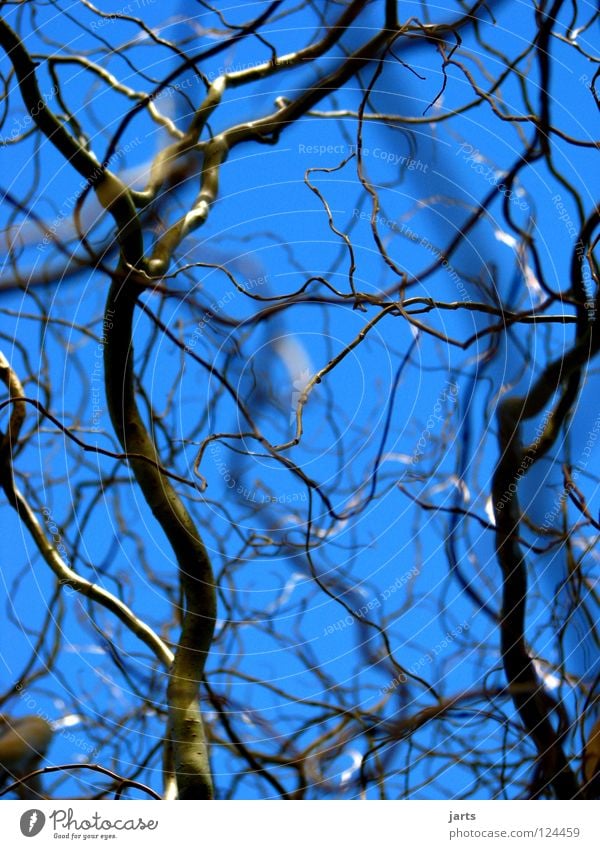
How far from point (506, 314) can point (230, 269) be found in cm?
35

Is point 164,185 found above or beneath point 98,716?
above

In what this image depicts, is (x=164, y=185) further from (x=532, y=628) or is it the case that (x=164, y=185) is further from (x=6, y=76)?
(x=532, y=628)

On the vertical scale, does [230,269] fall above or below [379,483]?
above

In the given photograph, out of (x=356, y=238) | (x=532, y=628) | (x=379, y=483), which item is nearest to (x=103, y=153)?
(x=356, y=238)

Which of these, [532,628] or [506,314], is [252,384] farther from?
[532,628]

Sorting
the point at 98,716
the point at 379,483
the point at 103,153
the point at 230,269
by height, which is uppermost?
the point at 103,153

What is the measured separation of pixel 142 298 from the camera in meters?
1.24

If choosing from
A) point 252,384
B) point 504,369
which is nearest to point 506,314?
point 504,369

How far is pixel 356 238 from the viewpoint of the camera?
1263 mm

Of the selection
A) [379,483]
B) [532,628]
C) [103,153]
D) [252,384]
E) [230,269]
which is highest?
[103,153]

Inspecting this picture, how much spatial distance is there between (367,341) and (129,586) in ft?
1.39
